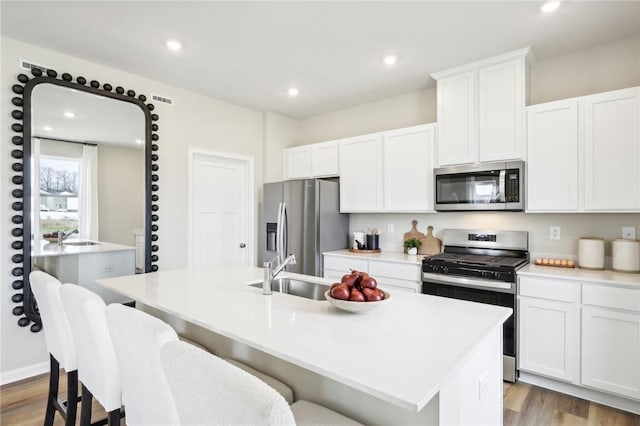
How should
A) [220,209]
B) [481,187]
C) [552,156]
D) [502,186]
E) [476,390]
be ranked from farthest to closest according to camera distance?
[220,209] → [481,187] → [502,186] → [552,156] → [476,390]

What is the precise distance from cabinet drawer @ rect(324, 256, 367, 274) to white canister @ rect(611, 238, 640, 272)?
6.55 feet

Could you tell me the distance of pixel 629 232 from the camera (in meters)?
2.61

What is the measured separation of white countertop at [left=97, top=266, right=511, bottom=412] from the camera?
0.93 m

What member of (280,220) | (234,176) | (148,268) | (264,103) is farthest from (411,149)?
(148,268)

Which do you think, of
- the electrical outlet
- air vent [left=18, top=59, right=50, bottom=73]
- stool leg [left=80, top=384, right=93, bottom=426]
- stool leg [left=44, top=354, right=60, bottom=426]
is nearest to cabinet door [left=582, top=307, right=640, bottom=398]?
the electrical outlet

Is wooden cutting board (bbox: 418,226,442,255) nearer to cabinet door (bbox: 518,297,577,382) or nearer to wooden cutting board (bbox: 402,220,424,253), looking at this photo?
wooden cutting board (bbox: 402,220,424,253)

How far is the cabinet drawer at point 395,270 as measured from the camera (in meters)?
3.18

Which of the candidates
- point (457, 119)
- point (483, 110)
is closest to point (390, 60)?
point (457, 119)

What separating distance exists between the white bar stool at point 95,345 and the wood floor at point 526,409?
1.06m

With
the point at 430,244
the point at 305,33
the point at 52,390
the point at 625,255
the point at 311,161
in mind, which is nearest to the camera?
the point at 52,390

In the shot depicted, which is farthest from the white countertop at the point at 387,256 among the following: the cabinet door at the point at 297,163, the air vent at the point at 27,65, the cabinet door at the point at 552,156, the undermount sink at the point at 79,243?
the air vent at the point at 27,65

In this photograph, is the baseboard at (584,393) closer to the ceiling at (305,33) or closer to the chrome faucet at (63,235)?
the ceiling at (305,33)

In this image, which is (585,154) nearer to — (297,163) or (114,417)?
(297,163)

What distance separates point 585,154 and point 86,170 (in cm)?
409
